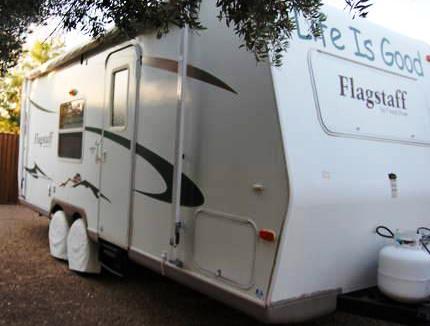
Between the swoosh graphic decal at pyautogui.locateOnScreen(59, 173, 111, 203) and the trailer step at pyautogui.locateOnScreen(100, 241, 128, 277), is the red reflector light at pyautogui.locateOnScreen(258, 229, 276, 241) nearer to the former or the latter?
the trailer step at pyautogui.locateOnScreen(100, 241, 128, 277)

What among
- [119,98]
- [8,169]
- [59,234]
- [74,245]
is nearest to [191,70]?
[119,98]

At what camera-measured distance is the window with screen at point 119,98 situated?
16.2 ft

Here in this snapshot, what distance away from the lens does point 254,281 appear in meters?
3.27

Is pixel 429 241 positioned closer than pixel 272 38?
No

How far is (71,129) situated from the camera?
20.8ft

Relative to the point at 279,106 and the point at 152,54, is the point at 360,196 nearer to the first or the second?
the point at 279,106

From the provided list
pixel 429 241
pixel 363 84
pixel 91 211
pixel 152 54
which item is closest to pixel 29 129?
pixel 91 211

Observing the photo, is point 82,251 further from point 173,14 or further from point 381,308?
point 173,14

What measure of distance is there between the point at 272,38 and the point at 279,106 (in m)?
0.86

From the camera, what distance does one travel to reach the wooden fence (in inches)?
514

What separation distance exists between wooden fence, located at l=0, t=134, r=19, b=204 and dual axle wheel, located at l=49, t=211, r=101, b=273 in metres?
7.13

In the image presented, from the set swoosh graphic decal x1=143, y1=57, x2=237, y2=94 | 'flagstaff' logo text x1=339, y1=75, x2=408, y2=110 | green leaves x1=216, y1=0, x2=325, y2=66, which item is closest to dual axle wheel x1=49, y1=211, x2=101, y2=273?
swoosh graphic decal x1=143, y1=57, x2=237, y2=94

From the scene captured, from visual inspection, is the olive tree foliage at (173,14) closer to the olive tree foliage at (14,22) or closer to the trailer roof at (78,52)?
the olive tree foliage at (14,22)

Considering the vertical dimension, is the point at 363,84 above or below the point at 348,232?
above
